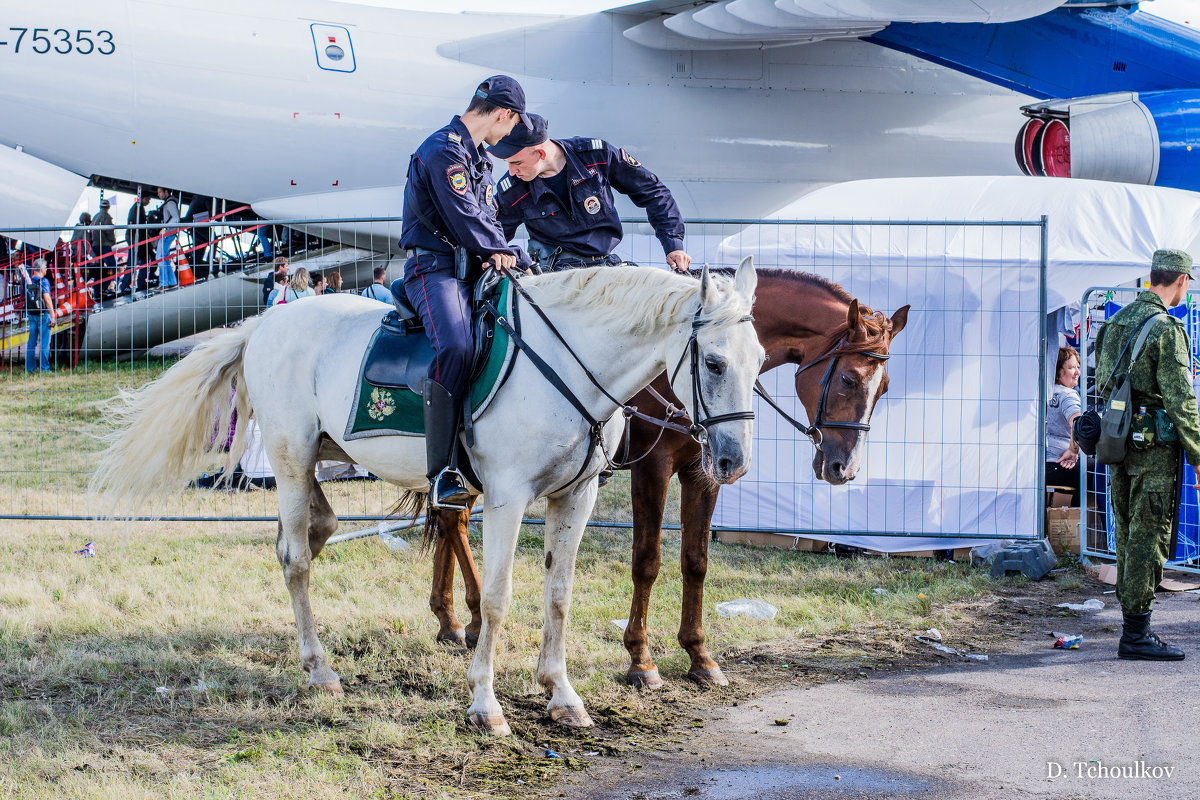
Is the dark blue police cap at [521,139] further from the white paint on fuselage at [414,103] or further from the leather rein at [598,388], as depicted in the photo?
the white paint on fuselage at [414,103]

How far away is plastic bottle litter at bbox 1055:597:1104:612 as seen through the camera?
5.78 meters

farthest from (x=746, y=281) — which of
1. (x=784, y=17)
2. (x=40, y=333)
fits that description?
(x=784, y=17)

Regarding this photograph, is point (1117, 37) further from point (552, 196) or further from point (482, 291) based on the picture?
point (482, 291)

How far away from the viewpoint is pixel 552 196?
4863mm

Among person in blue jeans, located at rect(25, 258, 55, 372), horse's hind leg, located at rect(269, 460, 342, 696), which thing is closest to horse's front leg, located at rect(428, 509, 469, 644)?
horse's hind leg, located at rect(269, 460, 342, 696)

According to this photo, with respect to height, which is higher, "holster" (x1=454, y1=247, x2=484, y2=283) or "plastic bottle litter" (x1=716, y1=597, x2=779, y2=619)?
"holster" (x1=454, y1=247, x2=484, y2=283)

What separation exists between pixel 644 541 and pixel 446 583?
1127mm

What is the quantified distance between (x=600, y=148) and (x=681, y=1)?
860cm

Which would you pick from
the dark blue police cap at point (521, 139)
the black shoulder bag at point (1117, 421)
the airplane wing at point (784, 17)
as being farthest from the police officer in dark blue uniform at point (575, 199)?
the airplane wing at point (784, 17)

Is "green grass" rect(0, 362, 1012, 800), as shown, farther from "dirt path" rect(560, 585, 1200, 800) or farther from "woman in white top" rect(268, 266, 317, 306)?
"woman in white top" rect(268, 266, 317, 306)

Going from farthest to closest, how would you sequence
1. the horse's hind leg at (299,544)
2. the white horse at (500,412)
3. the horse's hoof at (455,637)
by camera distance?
the horse's hoof at (455,637), the horse's hind leg at (299,544), the white horse at (500,412)

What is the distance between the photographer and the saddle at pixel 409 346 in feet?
12.8

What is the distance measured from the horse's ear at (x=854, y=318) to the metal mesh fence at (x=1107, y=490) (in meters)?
2.60

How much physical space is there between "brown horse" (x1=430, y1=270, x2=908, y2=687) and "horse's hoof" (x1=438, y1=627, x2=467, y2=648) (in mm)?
943
